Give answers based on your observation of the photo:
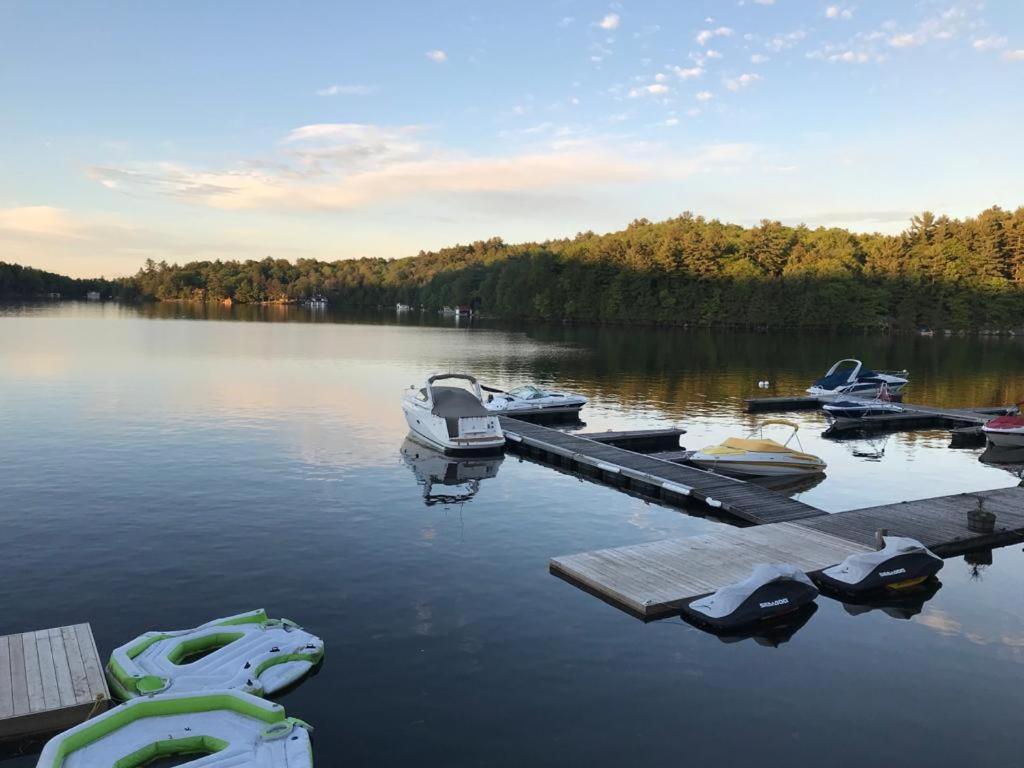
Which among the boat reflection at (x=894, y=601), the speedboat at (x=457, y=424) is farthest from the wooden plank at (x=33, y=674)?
the speedboat at (x=457, y=424)

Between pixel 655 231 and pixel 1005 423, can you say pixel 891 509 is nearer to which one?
pixel 1005 423

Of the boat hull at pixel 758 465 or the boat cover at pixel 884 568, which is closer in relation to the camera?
the boat cover at pixel 884 568

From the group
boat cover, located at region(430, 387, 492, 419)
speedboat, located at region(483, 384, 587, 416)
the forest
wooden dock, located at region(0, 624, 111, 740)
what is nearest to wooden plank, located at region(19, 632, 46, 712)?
wooden dock, located at region(0, 624, 111, 740)

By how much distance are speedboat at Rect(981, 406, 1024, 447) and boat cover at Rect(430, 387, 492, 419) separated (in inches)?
979

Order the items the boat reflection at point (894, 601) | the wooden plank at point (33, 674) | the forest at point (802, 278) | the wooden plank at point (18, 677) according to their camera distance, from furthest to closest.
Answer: the forest at point (802, 278)
the boat reflection at point (894, 601)
the wooden plank at point (33, 674)
the wooden plank at point (18, 677)

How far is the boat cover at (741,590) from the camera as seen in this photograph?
14820 millimetres

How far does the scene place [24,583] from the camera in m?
16.3

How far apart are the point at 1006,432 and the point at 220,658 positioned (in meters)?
37.4

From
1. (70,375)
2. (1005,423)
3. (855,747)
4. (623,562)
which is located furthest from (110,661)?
(70,375)

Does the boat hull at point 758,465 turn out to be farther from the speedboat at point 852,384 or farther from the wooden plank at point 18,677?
the speedboat at point 852,384

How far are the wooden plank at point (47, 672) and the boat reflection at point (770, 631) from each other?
11060mm

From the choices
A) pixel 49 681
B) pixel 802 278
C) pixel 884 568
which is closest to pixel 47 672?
pixel 49 681

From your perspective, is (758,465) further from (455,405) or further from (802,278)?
(802,278)

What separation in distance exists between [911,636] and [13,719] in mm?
15695
